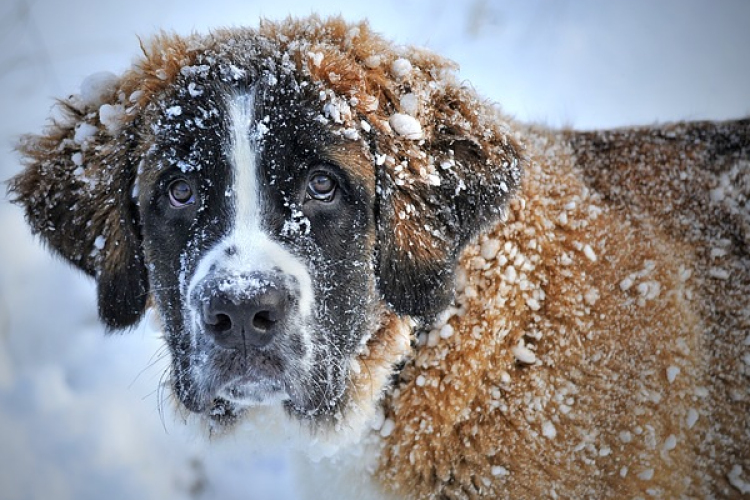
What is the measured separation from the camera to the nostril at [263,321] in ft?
6.26

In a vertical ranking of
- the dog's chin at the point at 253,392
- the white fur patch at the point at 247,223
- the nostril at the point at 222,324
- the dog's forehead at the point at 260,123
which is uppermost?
the dog's forehead at the point at 260,123

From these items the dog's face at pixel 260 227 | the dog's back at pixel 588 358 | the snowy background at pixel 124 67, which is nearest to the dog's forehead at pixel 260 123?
the dog's face at pixel 260 227

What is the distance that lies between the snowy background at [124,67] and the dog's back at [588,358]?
2.68 feet

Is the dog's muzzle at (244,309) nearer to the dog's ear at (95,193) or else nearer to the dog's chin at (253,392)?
the dog's chin at (253,392)

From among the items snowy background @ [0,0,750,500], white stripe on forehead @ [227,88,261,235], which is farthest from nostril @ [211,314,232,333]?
snowy background @ [0,0,750,500]

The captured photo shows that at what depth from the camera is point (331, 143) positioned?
212cm

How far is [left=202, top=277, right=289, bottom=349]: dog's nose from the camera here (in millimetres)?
1840

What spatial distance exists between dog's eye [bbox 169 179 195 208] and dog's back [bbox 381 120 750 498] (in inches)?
38.2

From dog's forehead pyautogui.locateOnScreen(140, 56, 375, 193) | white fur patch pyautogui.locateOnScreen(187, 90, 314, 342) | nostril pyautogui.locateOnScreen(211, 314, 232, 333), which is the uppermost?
dog's forehead pyautogui.locateOnScreen(140, 56, 375, 193)

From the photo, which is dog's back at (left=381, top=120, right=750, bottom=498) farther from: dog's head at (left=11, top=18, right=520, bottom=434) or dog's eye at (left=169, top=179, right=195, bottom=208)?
dog's eye at (left=169, top=179, right=195, bottom=208)

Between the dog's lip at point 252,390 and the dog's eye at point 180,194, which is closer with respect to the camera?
the dog's lip at point 252,390

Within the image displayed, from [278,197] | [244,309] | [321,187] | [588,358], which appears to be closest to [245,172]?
[278,197]

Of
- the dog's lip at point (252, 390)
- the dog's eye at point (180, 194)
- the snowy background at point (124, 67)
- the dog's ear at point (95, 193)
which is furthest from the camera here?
the snowy background at point (124, 67)

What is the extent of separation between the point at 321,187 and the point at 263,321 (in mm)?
497
